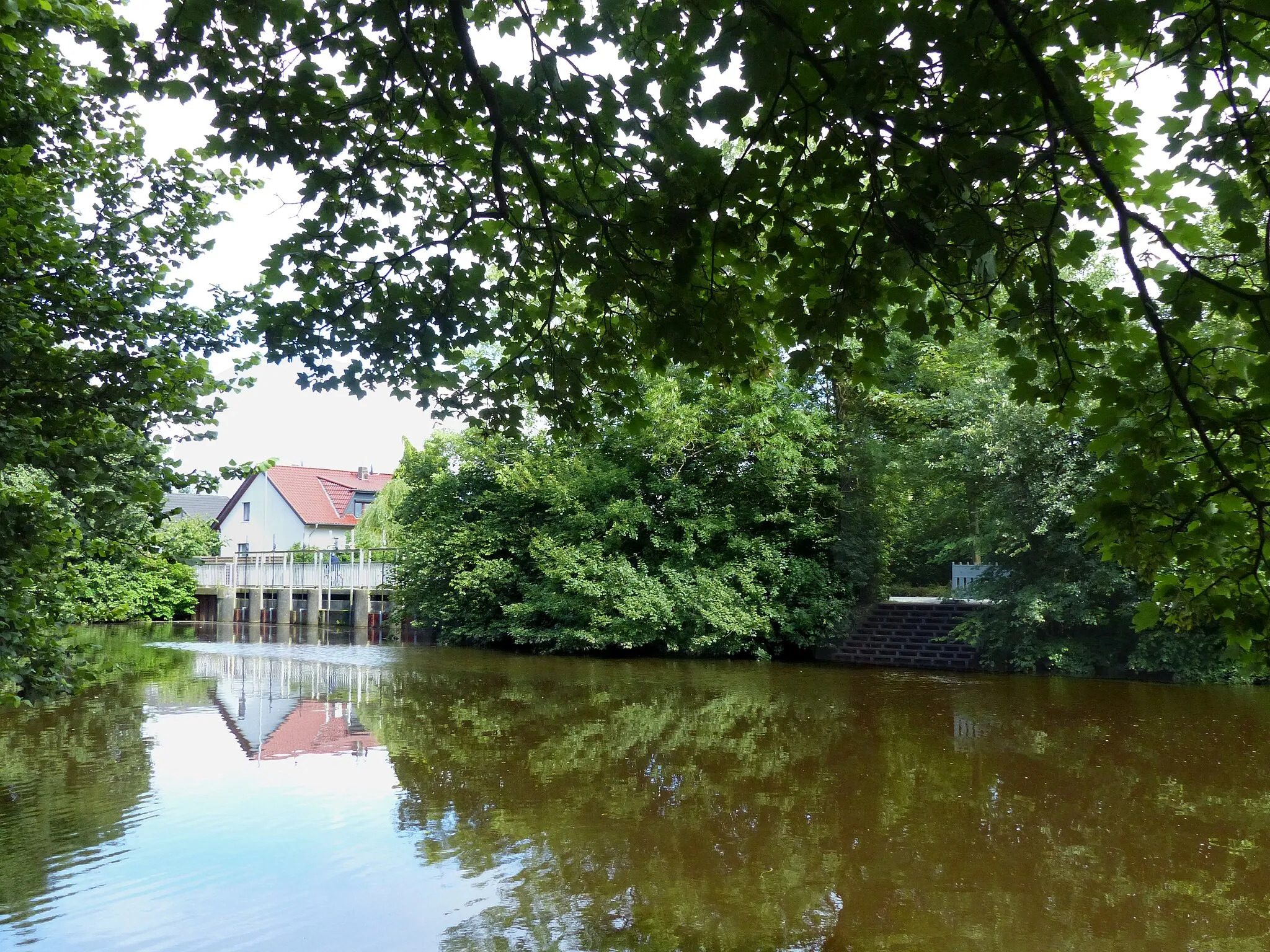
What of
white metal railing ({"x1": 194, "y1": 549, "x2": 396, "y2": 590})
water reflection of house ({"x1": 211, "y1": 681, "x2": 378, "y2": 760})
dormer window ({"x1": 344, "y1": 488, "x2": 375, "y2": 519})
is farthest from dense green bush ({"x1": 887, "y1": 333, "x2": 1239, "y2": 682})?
dormer window ({"x1": 344, "y1": 488, "x2": 375, "y2": 519})

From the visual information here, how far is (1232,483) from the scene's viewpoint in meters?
2.86

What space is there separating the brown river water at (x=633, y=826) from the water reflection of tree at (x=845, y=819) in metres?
0.03

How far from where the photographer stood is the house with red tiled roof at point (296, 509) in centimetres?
4475

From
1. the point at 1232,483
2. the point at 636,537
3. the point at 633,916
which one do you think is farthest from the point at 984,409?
the point at 1232,483

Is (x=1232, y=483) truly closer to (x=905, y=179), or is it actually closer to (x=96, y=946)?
(x=905, y=179)

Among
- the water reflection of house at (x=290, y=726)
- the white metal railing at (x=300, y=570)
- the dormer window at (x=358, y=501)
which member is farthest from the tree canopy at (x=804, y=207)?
the dormer window at (x=358, y=501)

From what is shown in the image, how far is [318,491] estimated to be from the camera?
1826 inches

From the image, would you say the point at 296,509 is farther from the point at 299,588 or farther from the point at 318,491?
the point at 299,588

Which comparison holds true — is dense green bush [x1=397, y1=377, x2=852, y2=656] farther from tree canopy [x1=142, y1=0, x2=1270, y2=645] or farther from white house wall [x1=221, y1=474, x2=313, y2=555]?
white house wall [x1=221, y1=474, x2=313, y2=555]

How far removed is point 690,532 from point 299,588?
20.1 meters

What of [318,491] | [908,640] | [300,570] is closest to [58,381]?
[908,640]

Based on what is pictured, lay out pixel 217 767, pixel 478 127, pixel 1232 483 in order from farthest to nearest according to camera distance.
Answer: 1. pixel 217 767
2. pixel 478 127
3. pixel 1232 483

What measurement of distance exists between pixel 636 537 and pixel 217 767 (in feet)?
42.2

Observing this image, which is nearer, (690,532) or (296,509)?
(690,532)
